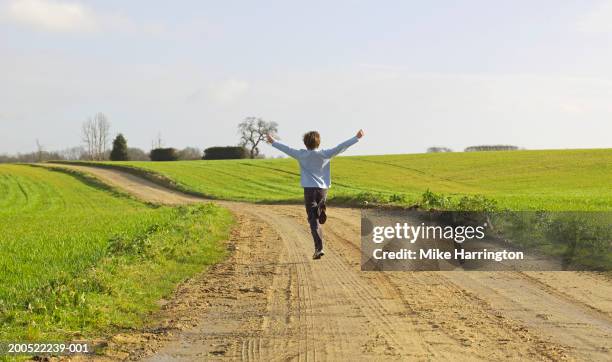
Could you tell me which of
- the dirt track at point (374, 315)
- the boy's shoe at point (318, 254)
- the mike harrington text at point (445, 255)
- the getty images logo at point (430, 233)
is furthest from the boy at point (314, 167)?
the getty images logo at point (430, 233)

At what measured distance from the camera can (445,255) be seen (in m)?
13.1

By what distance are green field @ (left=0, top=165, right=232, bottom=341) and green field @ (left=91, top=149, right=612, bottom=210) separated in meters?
15.2

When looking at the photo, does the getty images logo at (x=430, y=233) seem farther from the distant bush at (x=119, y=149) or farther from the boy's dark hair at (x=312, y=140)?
the distant bush at (x=119, y=149)

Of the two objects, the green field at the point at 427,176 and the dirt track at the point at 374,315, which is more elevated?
the green field at the point at 427,176

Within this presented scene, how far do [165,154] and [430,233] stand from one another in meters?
97.1

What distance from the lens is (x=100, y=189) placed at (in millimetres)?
53188

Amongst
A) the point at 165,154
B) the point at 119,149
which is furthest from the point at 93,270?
the point at 119,149

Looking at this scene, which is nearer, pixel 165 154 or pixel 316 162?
pixel 316 162

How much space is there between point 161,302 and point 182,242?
6.06 metres

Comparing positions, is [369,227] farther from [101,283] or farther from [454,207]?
[101,283]

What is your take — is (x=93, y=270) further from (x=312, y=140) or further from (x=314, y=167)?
(x=312, y=140)

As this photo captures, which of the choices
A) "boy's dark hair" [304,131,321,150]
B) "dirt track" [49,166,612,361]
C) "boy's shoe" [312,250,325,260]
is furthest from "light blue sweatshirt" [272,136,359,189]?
"dirt track" [49,166,612,361]

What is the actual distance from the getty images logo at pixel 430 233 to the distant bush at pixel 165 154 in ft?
311

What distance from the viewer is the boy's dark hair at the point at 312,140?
11.1 m
